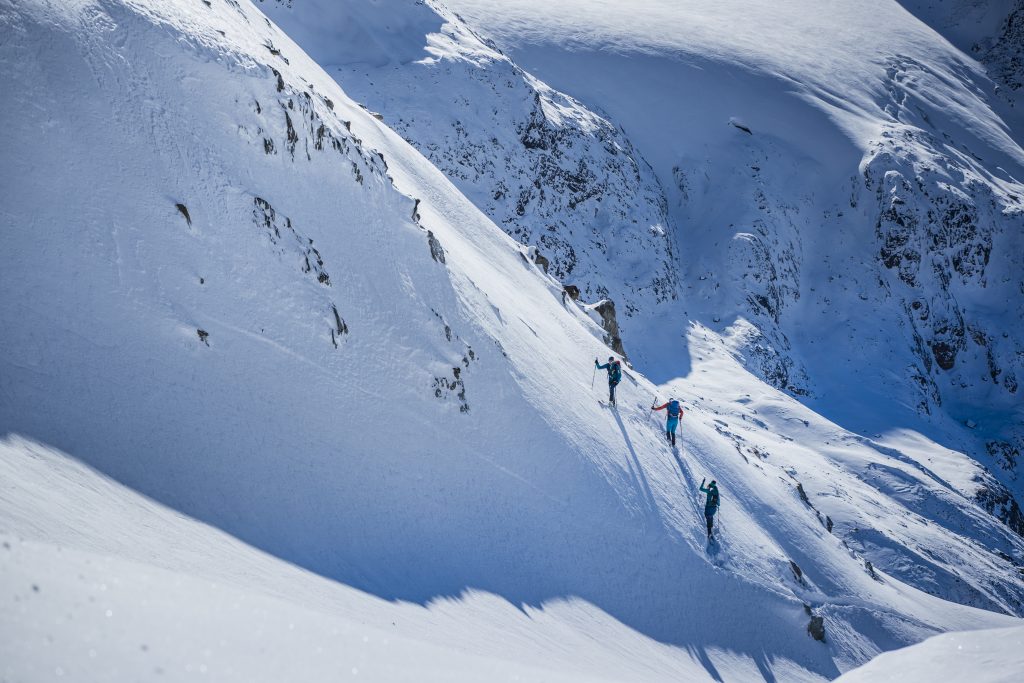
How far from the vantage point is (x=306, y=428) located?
15383mm

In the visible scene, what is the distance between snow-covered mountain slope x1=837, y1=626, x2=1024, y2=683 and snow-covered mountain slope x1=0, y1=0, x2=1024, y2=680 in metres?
4.54

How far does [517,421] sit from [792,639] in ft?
33.0

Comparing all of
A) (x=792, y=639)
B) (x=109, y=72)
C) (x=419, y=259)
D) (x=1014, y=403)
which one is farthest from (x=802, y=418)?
(x=109, y=72)

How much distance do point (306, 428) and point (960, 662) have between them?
12.8 meters

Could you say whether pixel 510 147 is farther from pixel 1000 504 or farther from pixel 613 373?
pixel 1000 504

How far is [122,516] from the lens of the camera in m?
10.0

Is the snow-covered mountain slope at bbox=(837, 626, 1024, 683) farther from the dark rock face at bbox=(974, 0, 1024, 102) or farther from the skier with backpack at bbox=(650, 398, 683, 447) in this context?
the dark rock face at bbox=(974, 0, 1024, 102)

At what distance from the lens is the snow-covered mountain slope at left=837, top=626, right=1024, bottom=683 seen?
33.2 feet

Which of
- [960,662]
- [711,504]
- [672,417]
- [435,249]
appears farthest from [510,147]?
[960,662]

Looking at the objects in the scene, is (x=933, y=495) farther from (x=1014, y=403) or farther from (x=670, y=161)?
(x=670, y=161)

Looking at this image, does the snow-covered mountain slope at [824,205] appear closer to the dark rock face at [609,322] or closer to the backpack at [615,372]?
the dark rock face at [609,322]

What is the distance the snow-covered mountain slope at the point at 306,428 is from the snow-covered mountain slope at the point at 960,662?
4.54m

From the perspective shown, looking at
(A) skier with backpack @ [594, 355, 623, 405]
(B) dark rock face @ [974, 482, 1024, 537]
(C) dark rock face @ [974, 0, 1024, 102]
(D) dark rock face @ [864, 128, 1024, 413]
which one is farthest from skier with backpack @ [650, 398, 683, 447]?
(C) dark rock face @ [974, 0, 1024, 102]

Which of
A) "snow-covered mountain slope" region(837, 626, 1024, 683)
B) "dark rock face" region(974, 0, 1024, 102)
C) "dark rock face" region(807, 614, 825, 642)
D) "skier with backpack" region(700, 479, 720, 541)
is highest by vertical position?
"dark rock face" region(974, 0, 1024, 102)
